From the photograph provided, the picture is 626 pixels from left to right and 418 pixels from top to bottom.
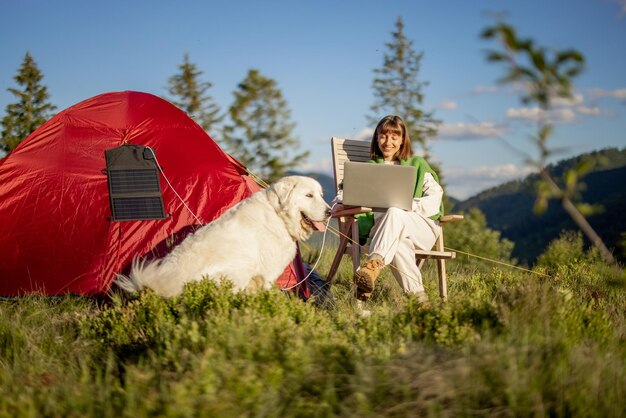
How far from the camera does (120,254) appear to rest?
5.11 m

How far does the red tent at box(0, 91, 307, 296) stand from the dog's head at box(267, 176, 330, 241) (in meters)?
1.07

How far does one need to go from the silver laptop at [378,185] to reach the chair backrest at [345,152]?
103 cm

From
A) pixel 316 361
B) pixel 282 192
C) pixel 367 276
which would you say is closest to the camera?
pixel 316 361

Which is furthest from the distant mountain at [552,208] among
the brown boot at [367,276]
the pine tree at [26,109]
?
the pine tree at [26,109]

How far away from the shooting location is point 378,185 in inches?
192

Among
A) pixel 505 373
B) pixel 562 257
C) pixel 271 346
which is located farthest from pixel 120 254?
pixel 562 257

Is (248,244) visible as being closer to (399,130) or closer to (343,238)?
(343,238)

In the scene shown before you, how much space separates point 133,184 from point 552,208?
49.8 m

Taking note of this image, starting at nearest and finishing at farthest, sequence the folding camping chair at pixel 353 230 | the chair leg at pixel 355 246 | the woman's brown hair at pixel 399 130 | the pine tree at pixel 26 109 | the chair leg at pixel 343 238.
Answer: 1. the folding camping chair at pixel 353 230
2. the chair leg at pixel 355 246
3. the chair leg at pixel 343 238
4. the woman's brown hair at pixel 399 130
5. the pine tree at pixel 26 109

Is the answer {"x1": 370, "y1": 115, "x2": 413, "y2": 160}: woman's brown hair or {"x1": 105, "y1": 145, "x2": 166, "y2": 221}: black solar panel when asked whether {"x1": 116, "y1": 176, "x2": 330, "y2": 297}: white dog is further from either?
{"x1": 370, "y1": 115, "x2": 413, "y2": 160}: woman's brown hair

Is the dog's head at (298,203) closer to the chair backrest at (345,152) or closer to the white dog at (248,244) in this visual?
the white dog at (248,244)

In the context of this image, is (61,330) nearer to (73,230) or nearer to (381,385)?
A: (73,230)

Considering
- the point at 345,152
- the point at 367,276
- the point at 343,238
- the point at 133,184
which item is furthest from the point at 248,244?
the point at 345,152

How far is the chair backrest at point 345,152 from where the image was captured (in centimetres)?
609
